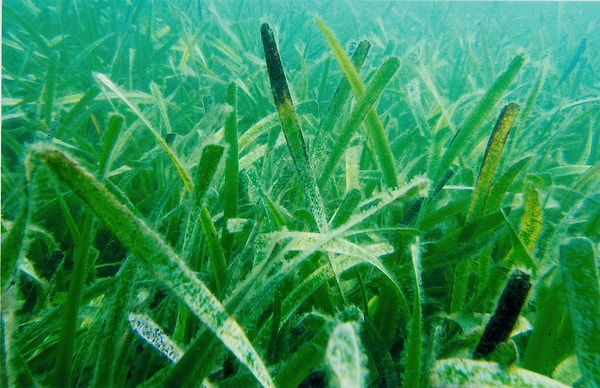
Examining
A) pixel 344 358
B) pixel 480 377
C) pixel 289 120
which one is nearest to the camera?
pixel 344 358

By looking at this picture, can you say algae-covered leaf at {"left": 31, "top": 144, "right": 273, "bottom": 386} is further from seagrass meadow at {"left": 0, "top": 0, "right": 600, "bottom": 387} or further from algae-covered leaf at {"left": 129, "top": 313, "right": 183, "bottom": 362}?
algae-covered leaf at {"left": 129, "top": 313, "right": 183, "bottom": 362}

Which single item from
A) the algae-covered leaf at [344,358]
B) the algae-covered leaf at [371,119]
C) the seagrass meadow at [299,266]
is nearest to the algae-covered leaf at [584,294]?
the seagrass meadow at [299,266]

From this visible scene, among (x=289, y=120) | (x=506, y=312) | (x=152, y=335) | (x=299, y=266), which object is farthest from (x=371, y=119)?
(x=152, y=335)

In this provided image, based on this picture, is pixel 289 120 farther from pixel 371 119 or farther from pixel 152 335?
pixel 152 335

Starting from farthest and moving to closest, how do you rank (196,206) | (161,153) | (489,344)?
(161,153) → (196,206) → (489,344)

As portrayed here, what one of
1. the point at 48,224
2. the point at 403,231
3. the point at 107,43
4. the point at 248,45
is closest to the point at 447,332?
the point at 403,231

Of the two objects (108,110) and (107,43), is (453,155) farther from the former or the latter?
(107,43)
